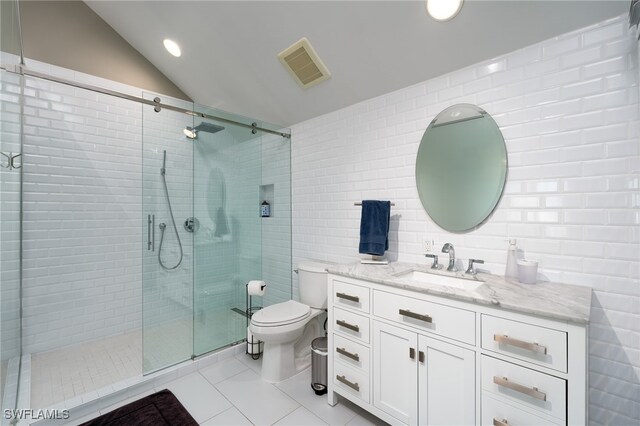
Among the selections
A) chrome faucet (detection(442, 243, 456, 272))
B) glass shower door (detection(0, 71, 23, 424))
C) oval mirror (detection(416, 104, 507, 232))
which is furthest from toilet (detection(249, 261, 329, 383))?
glass shower door (detection(0, 71, 23, 424))

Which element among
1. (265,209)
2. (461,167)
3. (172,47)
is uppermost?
(172,47)

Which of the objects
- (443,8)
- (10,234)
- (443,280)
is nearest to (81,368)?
(10,234)

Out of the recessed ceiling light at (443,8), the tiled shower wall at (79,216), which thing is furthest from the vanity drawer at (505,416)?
the tiled shower wall at (79,216)

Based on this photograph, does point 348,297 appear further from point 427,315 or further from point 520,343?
point 520,343

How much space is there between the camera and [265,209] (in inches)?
115

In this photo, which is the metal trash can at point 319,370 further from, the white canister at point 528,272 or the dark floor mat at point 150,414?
the white canister at point 528,272

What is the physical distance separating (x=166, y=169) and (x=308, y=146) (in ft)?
Answer: 4.35

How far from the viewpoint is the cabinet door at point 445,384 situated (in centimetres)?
126

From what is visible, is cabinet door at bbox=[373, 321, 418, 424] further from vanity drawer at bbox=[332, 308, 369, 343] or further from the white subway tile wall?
the white subway tile wall

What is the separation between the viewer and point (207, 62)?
8.68 ft

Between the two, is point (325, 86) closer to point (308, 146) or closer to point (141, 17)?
point (308, 146)

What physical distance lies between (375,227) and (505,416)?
1256 mm

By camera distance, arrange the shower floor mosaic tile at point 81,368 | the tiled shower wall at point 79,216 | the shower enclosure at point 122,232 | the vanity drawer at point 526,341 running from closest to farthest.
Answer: the vanity drawer at point 526,341 → the shower floor mosaic tile at point 81,368 → the shower enclosure at point 122,232 → the tiled shower wall at point 79,216

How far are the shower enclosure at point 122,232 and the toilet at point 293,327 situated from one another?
617 millimetres
